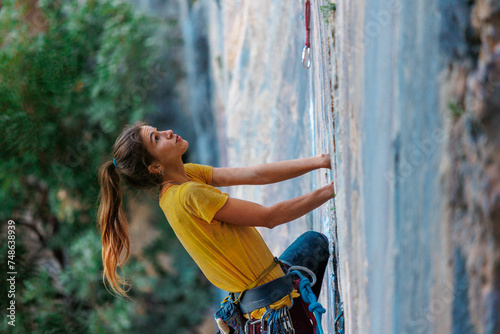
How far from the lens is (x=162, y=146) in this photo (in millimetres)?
1441

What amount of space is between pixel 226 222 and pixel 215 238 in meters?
0.05

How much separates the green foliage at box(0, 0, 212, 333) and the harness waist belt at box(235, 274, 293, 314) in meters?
3.56

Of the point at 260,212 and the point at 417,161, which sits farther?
the point at 260,212

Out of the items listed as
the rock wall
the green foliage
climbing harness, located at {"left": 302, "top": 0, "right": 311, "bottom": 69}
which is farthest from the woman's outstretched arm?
the green foliage

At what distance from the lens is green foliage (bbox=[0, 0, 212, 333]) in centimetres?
468

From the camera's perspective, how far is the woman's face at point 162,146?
1.44 metres

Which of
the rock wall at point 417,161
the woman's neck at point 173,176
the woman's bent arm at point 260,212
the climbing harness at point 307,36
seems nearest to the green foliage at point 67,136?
the climbing harness at point 307,36

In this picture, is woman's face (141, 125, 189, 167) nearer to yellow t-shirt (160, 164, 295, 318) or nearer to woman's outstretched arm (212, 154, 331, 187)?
yellow t-shirt (160, 164, 295, 318)

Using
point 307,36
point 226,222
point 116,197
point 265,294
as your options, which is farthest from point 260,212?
point 307,36

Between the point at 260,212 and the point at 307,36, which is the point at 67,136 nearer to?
the point at 307,36

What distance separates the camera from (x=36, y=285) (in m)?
4.80

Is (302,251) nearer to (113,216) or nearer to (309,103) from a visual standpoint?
(113,216)

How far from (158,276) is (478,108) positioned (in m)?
4.93

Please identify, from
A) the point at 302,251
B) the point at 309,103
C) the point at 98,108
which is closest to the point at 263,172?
the point at 302,251
